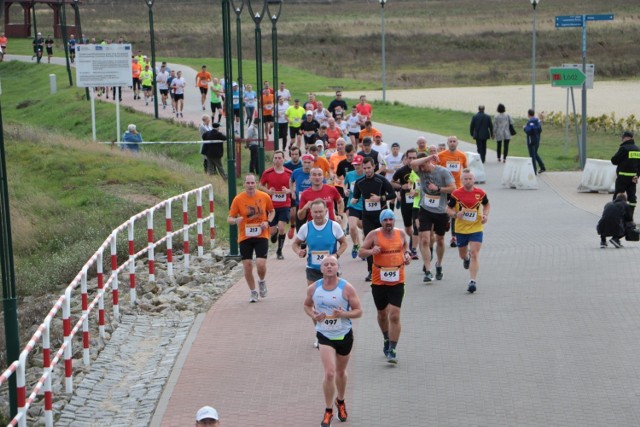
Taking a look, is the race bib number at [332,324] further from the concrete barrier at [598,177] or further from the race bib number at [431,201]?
the concrete barrier at [598,177]

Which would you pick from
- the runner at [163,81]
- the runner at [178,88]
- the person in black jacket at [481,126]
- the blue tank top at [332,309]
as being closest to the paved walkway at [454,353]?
the blue tank top at [332,309]

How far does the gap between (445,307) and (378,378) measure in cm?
337

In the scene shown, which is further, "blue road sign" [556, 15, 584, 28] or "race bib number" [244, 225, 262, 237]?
"blue road sign" [556, 15, 584, 28]

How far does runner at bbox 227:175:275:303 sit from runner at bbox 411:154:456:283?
2342 millimetres

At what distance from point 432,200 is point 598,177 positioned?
12369 mm

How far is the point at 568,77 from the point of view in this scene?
31.6m

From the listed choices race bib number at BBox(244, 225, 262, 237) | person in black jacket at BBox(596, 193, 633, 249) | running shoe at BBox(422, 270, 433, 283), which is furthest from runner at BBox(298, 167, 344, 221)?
person in black jacket at BBox(596, 193, 633, 249)

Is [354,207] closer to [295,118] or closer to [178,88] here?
[295,118]

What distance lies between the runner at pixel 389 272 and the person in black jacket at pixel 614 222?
790cm

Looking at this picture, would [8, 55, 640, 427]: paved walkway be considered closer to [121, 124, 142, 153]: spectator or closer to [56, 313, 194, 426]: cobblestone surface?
[56, 313, 194, 426]: cobblestone surface

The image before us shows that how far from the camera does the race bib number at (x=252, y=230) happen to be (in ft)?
53.3

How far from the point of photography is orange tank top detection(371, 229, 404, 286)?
41.9 feet

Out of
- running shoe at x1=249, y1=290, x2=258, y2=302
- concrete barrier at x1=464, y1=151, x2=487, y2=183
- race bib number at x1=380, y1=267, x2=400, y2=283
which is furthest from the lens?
concrete barrier at x1=464, y1=151, x2=487, y2=183

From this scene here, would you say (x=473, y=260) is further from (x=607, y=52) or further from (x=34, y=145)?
(x=607, y=52)
